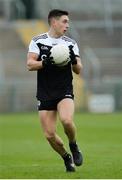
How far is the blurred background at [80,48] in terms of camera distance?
36.8 metres

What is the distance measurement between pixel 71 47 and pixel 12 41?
30.2 meters

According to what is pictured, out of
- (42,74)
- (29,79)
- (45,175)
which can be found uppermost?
(42,74)

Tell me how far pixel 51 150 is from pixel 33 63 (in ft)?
20.3

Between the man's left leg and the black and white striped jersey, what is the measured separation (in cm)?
16

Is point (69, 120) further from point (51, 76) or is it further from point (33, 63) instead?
point (33, 63)

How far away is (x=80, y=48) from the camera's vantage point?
4194 centimetres

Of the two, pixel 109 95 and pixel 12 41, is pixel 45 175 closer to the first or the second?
pixel 109 95

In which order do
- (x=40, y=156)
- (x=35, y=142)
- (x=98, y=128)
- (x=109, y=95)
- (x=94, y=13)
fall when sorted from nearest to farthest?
(x=40, y=156) → (x=35, y=142) → (x=98, y=128) → (x=109, y=95) → (x=94, y=13)

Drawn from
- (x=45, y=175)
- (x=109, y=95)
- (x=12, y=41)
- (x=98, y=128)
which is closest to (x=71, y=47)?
(x=45, y=175)

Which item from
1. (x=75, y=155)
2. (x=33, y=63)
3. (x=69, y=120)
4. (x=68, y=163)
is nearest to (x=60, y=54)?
(x=33, y=63)

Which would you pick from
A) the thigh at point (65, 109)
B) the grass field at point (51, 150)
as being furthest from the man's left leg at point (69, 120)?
the grass field at point (51, 150)

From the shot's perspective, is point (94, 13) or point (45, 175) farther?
point (94, 13)

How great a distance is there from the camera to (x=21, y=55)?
41.0 meters

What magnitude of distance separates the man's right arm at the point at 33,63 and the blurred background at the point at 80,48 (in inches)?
935
